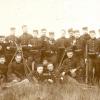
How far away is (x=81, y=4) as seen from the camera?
1097 cm

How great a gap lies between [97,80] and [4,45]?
2.50 metres

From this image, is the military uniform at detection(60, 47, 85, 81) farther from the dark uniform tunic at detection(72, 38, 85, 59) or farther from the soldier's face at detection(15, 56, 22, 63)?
the soldier's face at detection(15, 56, 22, 63)

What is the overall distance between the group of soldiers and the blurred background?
94cm

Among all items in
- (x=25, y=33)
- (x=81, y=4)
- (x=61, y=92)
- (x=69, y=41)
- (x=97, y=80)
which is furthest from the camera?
(x=81, y=4)

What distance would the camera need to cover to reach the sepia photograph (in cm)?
784

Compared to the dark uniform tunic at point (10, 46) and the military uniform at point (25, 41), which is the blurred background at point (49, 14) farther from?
the dark uniform tunic at point (10, 46)

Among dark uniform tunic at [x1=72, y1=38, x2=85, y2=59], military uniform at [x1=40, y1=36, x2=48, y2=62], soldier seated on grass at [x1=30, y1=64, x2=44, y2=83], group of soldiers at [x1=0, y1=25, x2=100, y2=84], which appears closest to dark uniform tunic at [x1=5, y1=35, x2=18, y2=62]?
group of soldiers at [x1=0, y1=25, x2=100, y2=84]

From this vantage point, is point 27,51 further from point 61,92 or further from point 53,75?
point 61,92

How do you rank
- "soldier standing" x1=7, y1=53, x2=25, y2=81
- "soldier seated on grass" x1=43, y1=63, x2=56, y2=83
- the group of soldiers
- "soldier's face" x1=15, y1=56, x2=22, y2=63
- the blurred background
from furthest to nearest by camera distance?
the blurred background < "soldier's face" x1=15, y1=56, x2=22, y2=63 < "soldier standing" x1=7, y1=53, x2=25, y2=81 < the group of soldiers < "soldier seated on grass" x1=43, y1=63, x2=56, y2=83

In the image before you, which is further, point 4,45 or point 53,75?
point 4,45

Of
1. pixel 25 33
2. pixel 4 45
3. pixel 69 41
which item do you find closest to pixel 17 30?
pixel 25 33

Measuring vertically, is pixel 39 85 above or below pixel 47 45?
below

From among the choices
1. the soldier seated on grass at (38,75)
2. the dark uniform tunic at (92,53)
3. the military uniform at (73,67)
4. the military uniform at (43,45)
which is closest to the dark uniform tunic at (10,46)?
the military uniform at (43,45)

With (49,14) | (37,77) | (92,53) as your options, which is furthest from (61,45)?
(49,14)
